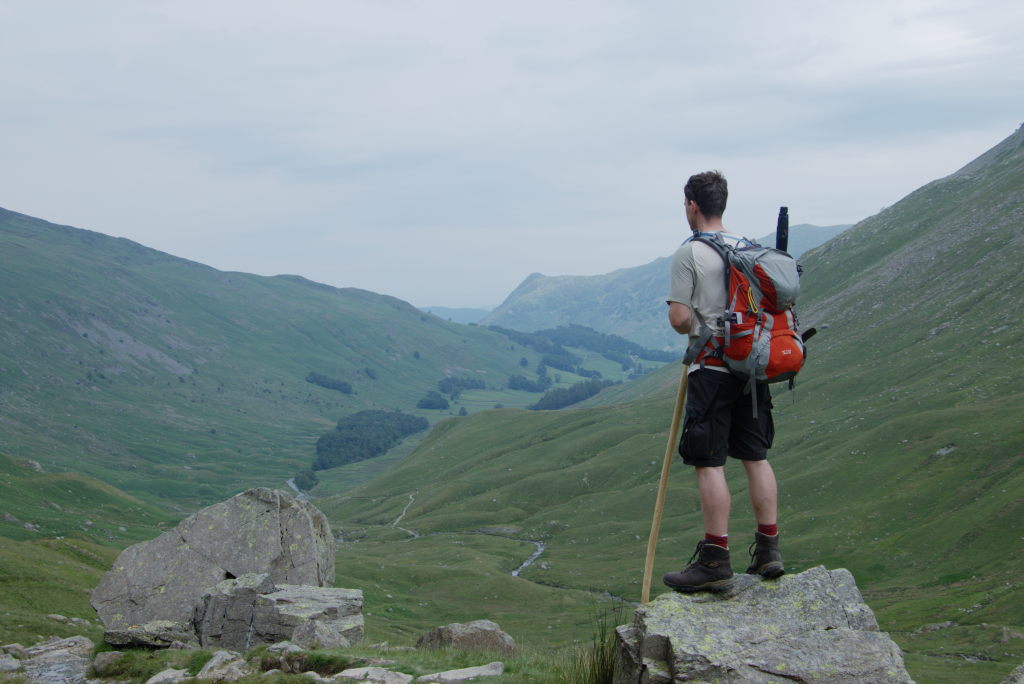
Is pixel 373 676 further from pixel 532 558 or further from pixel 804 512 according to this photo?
pixel 532 558

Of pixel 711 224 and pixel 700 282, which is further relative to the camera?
pixel 711 224

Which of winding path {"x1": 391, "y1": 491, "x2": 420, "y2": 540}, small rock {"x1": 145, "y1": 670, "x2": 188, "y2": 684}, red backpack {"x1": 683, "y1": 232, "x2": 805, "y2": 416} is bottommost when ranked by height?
winding path {"x1": 391, "y1": 491, "x2": 420, "y2": 540}

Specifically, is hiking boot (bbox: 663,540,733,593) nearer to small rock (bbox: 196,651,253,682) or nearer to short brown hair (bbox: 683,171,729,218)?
short brown hair (bbox: 683,171,729,218)

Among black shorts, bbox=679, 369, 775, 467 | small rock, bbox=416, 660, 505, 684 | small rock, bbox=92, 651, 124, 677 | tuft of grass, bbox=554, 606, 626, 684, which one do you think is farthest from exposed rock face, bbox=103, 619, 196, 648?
black shorts, bbox=679, 369, 775, 467

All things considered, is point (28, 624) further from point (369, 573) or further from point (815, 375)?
point (815, 375)

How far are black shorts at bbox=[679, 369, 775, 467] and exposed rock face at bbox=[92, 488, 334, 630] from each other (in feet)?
82.2

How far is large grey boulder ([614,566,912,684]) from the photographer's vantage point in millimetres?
10352

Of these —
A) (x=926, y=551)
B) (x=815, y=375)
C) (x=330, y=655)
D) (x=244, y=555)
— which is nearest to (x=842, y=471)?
(x=926, y=551)

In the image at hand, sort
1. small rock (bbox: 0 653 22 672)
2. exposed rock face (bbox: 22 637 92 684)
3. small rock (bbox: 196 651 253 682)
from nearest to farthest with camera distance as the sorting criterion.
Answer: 1. small rock (bbox: 196 651 253 682)
2. exposed rock face (bbox: 22 637 92 684)
3. small rock (bbox: 0 653 22 672)

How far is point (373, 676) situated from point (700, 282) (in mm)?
9964

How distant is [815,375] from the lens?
578 feet

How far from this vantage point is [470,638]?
26.1 m

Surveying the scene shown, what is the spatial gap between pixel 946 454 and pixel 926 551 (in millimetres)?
22817

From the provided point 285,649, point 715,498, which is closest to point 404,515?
point 285,649
